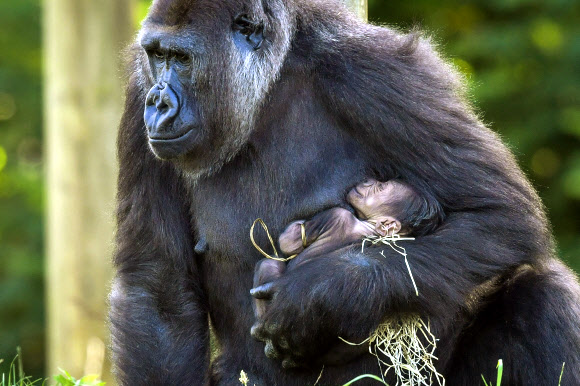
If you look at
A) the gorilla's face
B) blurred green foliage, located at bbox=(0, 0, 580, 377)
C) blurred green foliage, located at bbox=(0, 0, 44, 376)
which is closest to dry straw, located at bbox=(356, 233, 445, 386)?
the gorilla's face

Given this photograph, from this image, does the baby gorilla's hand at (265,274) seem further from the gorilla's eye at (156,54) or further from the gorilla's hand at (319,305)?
the gorilla's eye at (156,54)

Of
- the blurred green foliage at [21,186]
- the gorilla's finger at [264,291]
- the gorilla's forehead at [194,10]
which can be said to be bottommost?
the blurred green foliage at [21,186]

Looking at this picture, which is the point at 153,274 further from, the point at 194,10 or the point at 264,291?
the point at 194,10

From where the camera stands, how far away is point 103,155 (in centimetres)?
951

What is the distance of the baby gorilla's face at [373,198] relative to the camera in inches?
175

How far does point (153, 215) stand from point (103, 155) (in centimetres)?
486

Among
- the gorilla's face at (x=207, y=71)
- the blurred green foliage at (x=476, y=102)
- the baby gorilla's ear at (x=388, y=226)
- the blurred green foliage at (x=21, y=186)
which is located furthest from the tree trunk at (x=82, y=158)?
the baby gorilla's ear at (x=388, y=226)

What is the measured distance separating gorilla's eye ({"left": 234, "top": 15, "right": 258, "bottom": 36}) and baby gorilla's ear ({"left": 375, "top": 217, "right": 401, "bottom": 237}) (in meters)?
1.16

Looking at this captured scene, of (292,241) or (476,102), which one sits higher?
(292,241)

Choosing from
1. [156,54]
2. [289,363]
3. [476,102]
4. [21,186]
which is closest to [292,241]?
[289,363]

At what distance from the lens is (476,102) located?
946 cm

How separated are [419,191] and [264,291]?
899mm

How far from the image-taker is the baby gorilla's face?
14.6 ft

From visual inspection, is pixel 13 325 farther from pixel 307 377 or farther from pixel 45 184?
pixel 307 377
